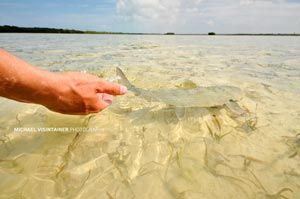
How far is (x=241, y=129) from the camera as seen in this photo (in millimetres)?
2289

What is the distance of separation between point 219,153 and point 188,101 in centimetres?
100

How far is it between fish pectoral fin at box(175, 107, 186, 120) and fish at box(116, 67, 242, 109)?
36 millimetres

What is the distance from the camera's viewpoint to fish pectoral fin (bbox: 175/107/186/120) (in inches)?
101

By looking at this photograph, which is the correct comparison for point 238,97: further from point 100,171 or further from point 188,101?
point 100,171

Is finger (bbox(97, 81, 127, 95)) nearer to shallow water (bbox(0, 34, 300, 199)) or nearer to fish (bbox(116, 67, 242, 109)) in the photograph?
shallow water (bbox(0, 34, 300, 199))

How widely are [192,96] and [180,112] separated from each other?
1.08 ft

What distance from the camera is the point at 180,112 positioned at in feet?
8.70

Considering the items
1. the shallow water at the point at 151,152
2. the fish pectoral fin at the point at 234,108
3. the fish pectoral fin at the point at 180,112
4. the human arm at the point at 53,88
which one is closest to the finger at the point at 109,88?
the human arm at the point at 53,88

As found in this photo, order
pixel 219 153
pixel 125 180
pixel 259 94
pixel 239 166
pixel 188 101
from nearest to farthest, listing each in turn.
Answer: pixel 125 180
pixel 239 166
pixel 219 153
pixel 188 101
pixel 259 94

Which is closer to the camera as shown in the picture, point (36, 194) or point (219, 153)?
point (36, 194)

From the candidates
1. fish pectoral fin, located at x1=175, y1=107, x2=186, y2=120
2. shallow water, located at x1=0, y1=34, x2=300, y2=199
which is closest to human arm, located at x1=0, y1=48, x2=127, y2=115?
shallow water, located at x1=0, y1=34, x2=300, y2=199

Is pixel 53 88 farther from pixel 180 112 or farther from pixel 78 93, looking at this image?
pixel 180 112

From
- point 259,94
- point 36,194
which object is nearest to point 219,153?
point 36,194

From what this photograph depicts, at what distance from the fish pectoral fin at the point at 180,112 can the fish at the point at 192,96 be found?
36 millimetres
